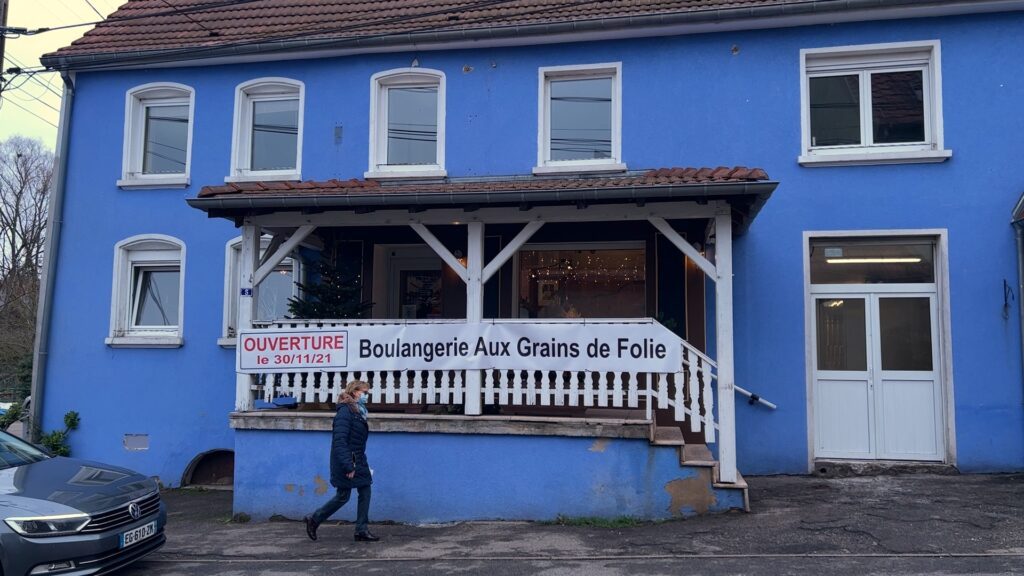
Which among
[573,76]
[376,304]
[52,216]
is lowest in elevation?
[376,304]

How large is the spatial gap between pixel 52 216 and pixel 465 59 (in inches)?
267

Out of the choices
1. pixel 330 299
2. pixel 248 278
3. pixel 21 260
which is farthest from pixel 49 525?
pixel 21 260

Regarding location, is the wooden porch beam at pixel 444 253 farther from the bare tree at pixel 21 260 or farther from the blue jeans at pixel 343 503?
the bare tree at pixel 21 260

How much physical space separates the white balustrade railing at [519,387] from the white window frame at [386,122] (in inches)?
119

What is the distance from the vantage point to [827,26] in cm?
979

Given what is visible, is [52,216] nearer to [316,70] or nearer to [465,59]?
[316,70]

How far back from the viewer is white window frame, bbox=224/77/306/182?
11.3 metres

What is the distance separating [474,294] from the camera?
27.3 feet

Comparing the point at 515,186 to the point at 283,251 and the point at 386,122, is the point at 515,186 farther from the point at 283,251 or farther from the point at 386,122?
the point at 386,122

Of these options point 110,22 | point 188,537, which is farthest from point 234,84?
point 188,537

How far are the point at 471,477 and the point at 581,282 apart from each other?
150 inches

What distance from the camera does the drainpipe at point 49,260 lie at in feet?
36.9

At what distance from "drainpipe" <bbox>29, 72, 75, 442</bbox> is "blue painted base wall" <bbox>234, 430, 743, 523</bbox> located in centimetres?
496

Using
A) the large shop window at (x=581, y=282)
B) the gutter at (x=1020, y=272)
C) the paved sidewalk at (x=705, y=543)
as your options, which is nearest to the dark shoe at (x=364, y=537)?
the paved sidewalk at (x=705, y=543)
